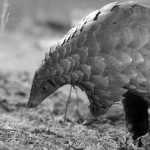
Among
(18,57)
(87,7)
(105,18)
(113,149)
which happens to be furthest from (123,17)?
(87,7)

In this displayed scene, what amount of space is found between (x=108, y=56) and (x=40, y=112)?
7.90 ft

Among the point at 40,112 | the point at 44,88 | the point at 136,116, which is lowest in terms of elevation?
the point at 136,116

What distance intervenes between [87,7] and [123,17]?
9115mm

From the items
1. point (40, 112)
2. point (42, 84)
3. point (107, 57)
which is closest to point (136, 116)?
point (107, 57)

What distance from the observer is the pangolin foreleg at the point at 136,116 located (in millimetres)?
3439

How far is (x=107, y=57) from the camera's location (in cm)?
303

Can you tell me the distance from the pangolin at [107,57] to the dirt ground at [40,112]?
446mm

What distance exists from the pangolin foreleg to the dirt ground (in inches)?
3.8

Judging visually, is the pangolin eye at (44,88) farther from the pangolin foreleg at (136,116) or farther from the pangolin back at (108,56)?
the pangolin foreleg at (136,116)

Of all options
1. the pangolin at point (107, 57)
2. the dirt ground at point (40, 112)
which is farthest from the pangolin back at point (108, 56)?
the dirt ground at point (40, 112)

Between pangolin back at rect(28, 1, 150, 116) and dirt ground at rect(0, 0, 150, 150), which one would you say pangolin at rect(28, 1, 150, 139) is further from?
dirt ground at rect(0, 0, 150, 150)

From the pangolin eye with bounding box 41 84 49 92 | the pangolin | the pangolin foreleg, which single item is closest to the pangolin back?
the pangolin

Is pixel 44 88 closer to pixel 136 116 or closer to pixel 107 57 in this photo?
pixel 107 57

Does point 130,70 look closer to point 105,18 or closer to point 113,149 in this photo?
point 105,18
